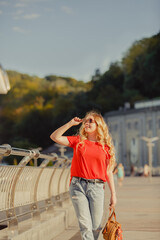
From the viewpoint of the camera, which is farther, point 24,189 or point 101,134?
point 24,189

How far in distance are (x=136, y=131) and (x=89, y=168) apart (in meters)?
98.6

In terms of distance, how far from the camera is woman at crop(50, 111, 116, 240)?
227 inches

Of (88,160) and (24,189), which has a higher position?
(88,160)

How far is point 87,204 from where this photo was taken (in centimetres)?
579

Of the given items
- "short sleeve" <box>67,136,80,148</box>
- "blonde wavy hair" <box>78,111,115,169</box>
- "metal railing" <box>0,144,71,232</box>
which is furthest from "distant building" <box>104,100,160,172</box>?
"short sleeve" <box>67,136,80,148</box>

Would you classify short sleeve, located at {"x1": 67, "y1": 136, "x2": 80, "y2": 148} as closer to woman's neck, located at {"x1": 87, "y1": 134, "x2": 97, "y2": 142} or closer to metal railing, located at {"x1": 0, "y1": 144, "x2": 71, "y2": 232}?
woman's neck, located at {"x1": 87, "y1": 134, "x2": 97, "y2": 142}

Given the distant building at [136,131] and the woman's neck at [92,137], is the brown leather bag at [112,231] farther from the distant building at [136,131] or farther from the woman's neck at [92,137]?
the distant building at [136,131]

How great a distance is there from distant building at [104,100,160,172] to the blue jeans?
297ft

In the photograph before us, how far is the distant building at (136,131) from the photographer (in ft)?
330

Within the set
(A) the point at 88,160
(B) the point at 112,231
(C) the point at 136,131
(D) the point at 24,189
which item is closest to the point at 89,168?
(A) the point at 88,160

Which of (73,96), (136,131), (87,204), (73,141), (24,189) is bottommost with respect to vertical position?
(136,131)

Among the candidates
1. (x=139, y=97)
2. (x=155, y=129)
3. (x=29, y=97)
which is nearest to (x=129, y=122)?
(x=155, y=129)

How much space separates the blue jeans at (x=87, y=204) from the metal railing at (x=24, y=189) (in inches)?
32.3

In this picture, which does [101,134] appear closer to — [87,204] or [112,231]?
[87,204]
